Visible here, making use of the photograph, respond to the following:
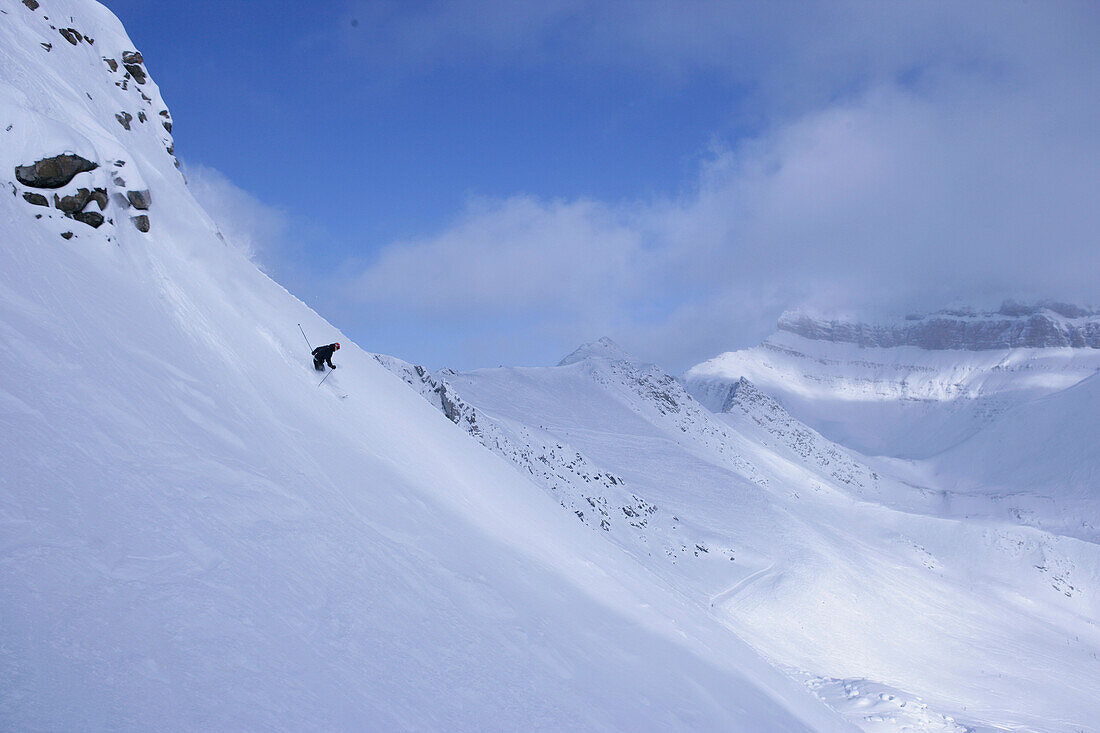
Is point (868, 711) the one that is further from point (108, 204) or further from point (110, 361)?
point (108, 204)

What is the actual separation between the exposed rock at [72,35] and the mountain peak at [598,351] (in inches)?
→ 2974

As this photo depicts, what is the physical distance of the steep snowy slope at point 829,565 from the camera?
23.5 meters

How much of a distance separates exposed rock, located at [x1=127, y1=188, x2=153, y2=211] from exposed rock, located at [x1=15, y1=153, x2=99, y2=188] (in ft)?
3.90

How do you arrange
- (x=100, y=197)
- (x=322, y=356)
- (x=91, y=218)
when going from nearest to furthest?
(x=91, y=218)
(x=100, y=197)
(x=322, y=356)

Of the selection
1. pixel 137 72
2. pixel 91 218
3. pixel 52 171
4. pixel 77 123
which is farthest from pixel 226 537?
pixel 137 72

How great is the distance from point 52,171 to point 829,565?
38732mm

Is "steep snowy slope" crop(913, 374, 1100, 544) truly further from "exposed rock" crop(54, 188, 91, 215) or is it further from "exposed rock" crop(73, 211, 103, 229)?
"exposed rock" crop(54, 188, 91, 215)

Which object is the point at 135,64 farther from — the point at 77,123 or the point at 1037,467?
the point at 1037,467

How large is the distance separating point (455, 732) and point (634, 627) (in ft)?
16.8

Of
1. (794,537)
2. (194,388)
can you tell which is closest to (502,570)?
(194,388)

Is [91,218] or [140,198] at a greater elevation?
[140,198]

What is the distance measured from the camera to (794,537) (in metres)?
38.8

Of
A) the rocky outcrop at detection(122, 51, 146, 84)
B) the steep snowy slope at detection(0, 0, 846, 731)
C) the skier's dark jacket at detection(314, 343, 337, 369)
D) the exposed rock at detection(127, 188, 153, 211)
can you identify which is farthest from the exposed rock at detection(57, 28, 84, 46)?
the skier's dark jacket at detection(314, 343, 337, 369)

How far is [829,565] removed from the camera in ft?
116
